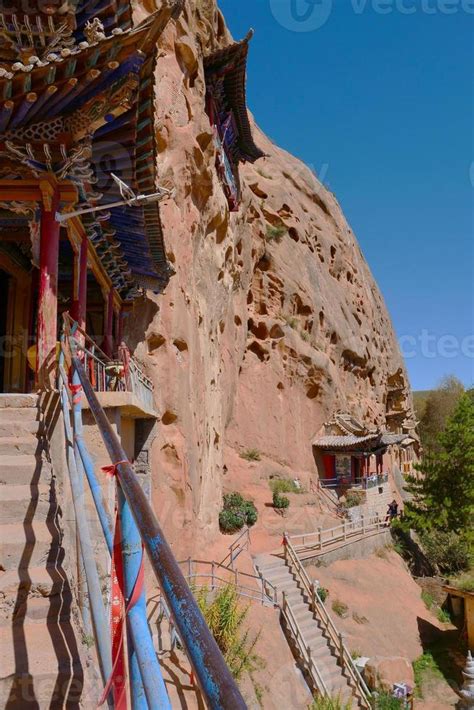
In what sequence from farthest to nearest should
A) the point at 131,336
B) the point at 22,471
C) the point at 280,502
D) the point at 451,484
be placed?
1. the point at 451,484
2. the point at 280,502
3. the point at 131,336
4. the point at 22,471

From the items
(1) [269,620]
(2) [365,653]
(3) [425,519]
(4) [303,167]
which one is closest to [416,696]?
(2) [365,653]

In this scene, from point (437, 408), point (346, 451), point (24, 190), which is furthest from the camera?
point (437, 408)

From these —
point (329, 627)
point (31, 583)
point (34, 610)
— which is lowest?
point (329, 627)

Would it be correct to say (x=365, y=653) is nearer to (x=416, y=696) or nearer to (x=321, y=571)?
(x=416, y=696)

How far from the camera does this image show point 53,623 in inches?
125

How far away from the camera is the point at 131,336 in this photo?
13.5 meters

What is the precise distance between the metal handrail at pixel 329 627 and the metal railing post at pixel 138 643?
540 inches

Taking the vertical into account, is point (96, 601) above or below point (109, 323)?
below

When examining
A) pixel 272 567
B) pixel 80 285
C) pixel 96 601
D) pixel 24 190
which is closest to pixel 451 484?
pixel 272 567

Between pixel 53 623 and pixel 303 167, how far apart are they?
4087 cm

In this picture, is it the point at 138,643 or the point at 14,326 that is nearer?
the point at 138,643

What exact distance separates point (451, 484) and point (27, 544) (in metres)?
24.5

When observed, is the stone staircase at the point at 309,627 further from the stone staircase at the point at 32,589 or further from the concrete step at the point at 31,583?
the concrete step at the point at 31,583

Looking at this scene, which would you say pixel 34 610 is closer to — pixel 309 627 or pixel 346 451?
pixel 309 627
